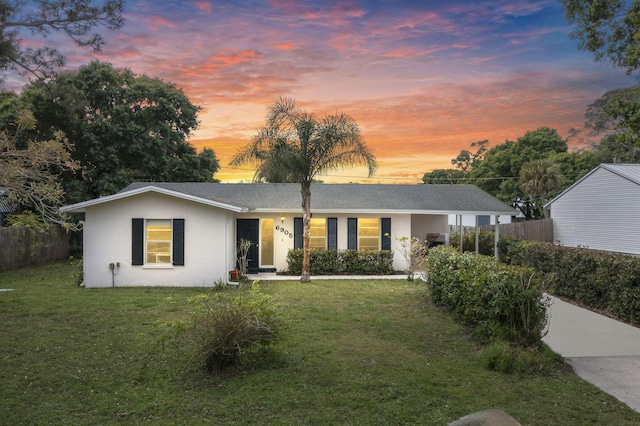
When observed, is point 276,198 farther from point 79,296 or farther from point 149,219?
point 79,296

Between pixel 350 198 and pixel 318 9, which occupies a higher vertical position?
pixel 318 9

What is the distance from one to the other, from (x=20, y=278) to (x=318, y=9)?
13.4 m

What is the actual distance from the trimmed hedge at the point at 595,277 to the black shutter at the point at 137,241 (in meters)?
11.3

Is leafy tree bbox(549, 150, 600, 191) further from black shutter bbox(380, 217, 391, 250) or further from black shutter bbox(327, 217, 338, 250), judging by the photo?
black shutter bbox(327, 217, 338, 250)

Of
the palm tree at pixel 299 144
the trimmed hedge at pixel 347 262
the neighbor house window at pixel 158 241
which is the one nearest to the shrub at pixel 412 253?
the trimmed hedge at pixel 347 262

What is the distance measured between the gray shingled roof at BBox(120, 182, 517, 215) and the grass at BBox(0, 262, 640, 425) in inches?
291

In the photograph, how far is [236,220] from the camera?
16.3 meters

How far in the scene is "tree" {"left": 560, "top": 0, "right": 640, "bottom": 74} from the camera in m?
9.73

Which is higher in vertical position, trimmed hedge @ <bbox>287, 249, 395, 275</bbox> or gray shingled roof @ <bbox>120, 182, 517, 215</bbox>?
gray shingled roof @ <bbox>120, 182, 517, 215</bbox>

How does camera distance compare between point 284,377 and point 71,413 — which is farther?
point 284,377

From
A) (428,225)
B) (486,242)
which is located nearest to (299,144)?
(486,242)

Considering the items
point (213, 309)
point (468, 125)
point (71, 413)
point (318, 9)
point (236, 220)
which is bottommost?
point (71, 413)

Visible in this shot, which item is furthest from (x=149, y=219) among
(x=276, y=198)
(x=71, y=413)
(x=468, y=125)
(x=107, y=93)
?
(x=468, y=125)

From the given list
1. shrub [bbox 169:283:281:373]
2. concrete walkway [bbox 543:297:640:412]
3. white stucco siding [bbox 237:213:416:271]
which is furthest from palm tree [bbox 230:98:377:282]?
shrub [bbox 169:283:281:373]
